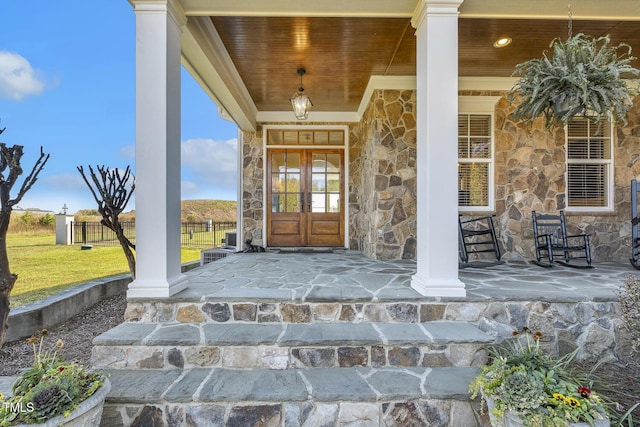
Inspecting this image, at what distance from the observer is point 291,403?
5.83ft

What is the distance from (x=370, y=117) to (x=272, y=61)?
1.75 meters

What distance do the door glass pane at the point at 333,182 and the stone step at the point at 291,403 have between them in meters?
4.48

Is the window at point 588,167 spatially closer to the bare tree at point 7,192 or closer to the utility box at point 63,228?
the bare tree at point 7,192

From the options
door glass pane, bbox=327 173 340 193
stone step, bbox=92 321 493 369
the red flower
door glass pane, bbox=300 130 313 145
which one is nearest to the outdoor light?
door glass pane, bbox=300 130 313 145

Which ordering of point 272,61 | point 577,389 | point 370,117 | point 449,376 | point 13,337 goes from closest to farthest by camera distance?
point 577,389 < point 449,376 < point 13,337 < point 272,61 < point 370,117

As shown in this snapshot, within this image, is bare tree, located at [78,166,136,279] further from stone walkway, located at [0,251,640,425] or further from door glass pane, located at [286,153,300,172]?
door glass pane, located at [286,153,300,172]

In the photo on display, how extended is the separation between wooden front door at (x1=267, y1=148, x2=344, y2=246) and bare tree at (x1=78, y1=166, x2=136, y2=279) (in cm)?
268

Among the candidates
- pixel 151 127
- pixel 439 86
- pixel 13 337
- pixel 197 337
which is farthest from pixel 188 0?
pixel 13 337

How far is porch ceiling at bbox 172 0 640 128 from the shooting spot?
2727mm

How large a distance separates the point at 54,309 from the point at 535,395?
4359mm

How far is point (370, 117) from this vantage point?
485 cm

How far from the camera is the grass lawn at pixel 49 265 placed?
4156 mm

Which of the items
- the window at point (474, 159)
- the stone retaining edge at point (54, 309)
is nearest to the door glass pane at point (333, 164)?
the window at point (474, 159)

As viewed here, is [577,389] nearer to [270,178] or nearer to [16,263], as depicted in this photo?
[270,178]
